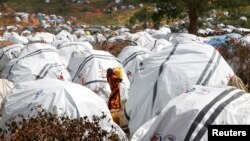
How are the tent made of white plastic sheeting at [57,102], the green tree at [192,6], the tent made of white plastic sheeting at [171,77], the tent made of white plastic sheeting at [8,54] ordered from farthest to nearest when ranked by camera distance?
the green tree at [192,6] → the tent made of white plastic sheeting at [8,54] → the tent made of white plastic sheeting at [171,77] → the tent made of white plastic sheeting at [57,102]

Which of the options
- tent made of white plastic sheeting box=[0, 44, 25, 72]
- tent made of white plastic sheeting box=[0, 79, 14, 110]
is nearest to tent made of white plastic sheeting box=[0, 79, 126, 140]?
tent made of white plastic sheeting box=[0, 79, 14, 110]

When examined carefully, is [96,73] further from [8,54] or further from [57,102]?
[8,54]

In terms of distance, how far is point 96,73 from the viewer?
12.5 metres

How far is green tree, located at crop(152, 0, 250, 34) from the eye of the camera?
25891 millimetres

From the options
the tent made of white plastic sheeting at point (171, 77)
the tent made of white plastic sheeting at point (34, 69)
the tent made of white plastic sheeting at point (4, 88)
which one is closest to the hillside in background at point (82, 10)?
the tent made of white plastic sheeting at point (34, 69)

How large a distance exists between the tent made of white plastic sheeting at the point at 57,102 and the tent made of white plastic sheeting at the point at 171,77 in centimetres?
96

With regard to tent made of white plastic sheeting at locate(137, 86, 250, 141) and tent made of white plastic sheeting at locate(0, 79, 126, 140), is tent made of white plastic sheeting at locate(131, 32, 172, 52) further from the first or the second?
tent made of white plastic sheeting at locate(137, 86, 250, 141)

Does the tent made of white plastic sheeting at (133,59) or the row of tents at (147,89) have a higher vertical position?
the row of tents at (147,89)

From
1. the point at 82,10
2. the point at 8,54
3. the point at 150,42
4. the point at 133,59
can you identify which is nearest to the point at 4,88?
the point at 133,59

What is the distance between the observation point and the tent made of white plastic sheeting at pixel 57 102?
6.93 m

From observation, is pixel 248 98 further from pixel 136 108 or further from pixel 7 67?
pixel 7 67

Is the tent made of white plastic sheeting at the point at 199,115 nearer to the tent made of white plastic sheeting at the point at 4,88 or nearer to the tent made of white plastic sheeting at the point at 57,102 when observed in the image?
the tent made of white plastic sheeting at the point at 57,102

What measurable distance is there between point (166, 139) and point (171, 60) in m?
3.60

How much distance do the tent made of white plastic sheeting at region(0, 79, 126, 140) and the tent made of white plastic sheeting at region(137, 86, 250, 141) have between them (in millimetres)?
1936
